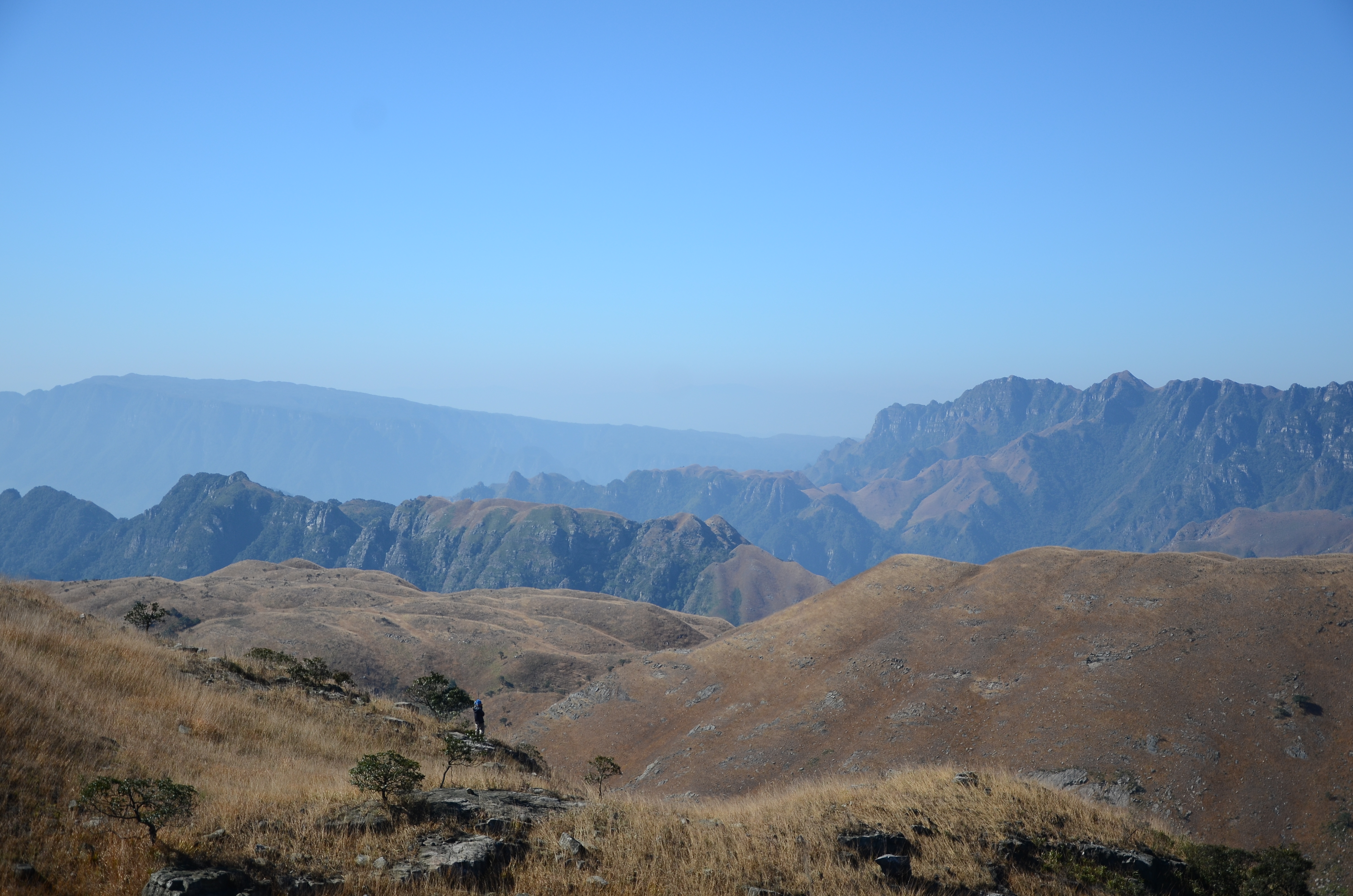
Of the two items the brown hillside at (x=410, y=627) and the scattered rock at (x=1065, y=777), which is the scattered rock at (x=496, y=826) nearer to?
the scattered rock at (x=1065, y=777)

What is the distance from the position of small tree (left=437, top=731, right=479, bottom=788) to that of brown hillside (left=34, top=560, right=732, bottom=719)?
180 ft

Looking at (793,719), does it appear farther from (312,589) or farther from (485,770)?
(312,589)

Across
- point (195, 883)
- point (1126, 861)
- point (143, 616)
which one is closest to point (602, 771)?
point (195, 883)

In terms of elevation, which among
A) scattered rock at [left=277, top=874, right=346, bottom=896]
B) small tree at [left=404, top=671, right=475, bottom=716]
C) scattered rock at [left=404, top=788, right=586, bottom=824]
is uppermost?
scattered rock at [left=277, top=874, right=346, bottom=896]

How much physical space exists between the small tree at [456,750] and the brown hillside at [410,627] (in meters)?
54.7

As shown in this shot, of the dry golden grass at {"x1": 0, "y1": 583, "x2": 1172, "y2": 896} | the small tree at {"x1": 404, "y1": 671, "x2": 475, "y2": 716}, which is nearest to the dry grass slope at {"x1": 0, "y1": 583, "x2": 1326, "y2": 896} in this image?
the dry golden grass at {"x1": 0, "y1": 583, "x2": 1172, "y2": 896}

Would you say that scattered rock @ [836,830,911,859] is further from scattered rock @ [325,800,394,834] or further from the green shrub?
scattered rock @ [325,800,394,834]

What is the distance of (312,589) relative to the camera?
401ft

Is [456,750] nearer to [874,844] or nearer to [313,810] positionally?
[313,810]

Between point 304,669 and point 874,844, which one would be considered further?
point 304,669

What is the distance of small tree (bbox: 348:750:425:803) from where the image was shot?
12.3 m

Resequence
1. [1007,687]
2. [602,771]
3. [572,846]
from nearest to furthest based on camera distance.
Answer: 1. [572,846]
2. [602,771]
3. [1007,687]

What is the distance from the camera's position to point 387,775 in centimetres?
1233

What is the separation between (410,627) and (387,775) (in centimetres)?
9955
